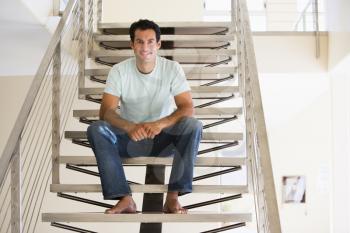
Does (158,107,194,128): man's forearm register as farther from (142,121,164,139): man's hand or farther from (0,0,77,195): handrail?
(0,0,77,195): handrail

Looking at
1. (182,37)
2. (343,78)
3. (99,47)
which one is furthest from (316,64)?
(99,47)

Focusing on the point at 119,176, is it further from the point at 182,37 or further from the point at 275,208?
the point at 182,37

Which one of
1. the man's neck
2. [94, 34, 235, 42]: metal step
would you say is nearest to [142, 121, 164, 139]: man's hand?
the man's neck

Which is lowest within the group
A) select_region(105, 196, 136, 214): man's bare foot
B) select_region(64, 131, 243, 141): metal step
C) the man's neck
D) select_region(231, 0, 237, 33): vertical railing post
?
select_region(105, 196, 136, 214): man's bare foot

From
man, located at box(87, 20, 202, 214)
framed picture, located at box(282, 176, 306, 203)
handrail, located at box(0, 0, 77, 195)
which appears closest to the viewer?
handrail, located at box(0, 0, 77, 195)

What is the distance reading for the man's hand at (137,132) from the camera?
90.4 inches

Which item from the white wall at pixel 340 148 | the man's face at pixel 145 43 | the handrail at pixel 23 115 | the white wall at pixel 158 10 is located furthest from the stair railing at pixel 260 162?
the white wall at pixel 158 10

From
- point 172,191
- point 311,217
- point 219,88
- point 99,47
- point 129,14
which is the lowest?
point 311,217

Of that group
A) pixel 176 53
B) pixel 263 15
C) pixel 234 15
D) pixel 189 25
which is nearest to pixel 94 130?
pixel 176 53

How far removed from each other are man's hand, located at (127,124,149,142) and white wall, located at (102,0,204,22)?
350cm

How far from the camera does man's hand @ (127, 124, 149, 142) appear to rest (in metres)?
2.29

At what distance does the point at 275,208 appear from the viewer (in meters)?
1.57

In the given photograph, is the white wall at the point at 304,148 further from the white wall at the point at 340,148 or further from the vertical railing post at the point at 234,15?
the vertical railing post at the point at 234,15

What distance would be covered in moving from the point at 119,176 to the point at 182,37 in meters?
1.58
